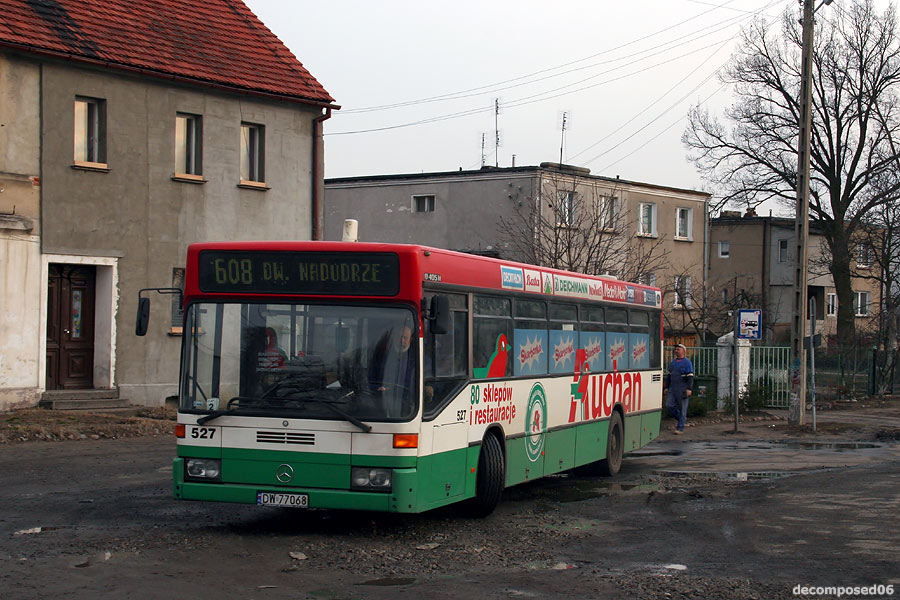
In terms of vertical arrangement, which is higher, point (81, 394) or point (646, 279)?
point (646, 279)

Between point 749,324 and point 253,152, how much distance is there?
12052 mm

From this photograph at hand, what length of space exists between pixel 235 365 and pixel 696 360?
2262 cm

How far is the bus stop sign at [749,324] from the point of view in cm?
2452

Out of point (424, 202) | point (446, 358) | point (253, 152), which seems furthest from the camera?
point (424, 202)

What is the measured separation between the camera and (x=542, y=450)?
42.4 ft

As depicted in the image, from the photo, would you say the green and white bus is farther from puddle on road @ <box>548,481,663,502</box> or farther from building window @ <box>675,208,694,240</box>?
building window @ <box>675,208,694,240</box>

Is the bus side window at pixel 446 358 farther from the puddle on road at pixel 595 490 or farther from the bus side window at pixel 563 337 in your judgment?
the puddle on road at pixel 595 490

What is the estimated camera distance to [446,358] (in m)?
10.5

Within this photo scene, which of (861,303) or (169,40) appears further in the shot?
(861,303)

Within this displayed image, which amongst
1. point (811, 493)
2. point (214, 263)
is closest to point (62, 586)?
point (214, 263)

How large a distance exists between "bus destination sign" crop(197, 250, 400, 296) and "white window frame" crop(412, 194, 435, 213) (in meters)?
34.1

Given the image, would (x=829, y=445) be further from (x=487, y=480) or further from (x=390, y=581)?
(x=390, y=581)

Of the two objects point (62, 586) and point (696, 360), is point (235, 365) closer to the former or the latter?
point (62, 586)

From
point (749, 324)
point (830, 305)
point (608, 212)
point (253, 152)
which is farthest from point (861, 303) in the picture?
point (253, 152)
